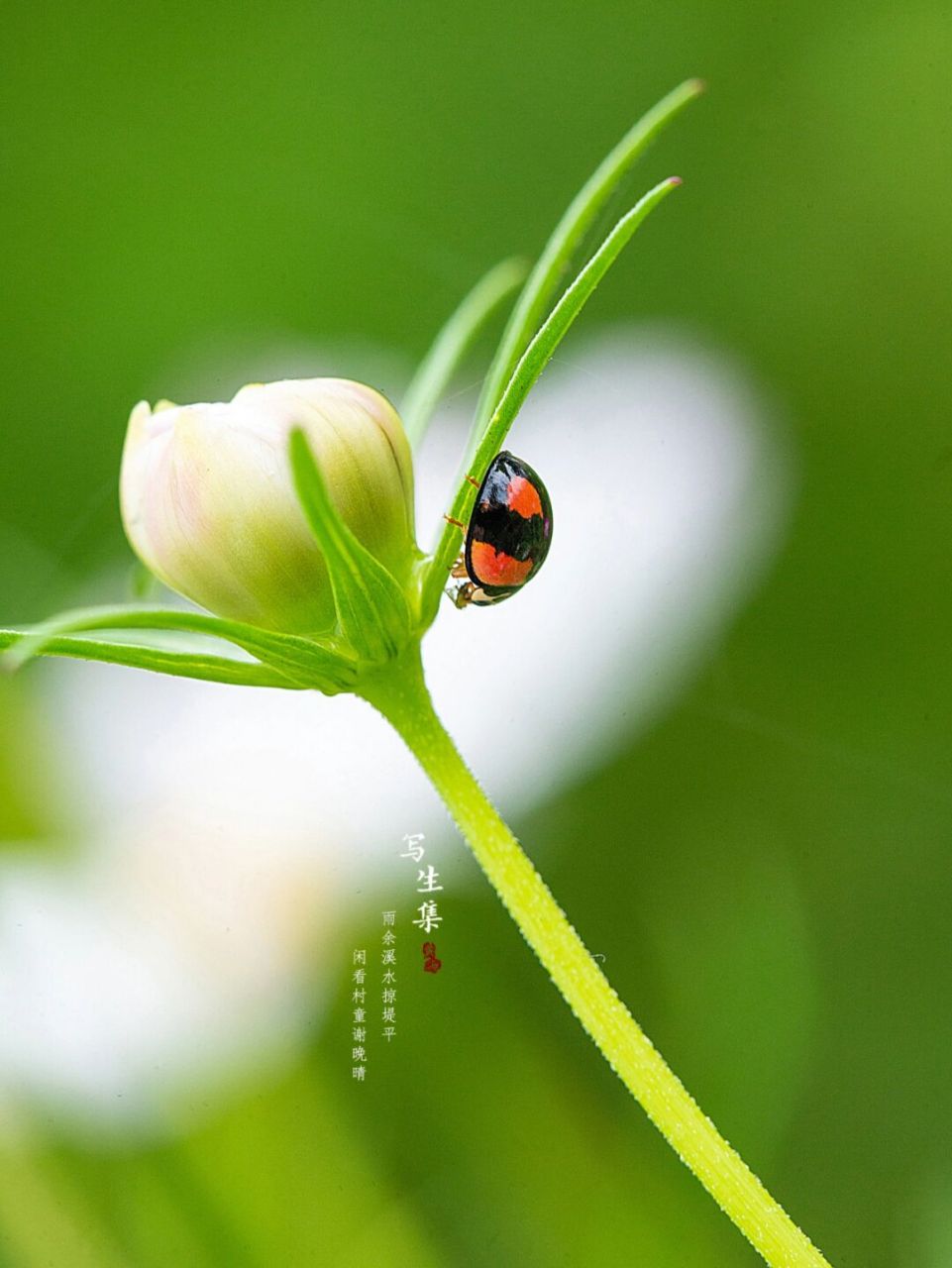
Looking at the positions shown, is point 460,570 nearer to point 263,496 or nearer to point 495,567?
point 495,567

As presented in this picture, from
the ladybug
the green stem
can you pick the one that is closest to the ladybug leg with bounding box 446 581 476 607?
the ladybug

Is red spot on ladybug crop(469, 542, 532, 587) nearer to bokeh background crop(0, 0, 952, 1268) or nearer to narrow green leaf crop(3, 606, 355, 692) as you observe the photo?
narrow green leaf crop(3, 606, 355, 692)

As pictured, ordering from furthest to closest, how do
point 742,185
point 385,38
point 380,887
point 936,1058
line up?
point 385,38
point 742,185
point 380,887
point 936,1058

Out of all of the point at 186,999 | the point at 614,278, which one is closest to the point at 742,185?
the point at 614,278

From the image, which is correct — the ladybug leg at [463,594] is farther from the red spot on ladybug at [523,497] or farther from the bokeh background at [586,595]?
the bokeh background at [586,595]

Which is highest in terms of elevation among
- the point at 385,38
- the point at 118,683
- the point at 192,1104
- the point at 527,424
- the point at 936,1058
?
the point at 385,38

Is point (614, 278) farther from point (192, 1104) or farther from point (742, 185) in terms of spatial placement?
point (192, 1104)

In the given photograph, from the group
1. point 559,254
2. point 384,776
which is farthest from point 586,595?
point 559,254

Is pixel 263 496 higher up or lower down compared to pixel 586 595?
higher up
